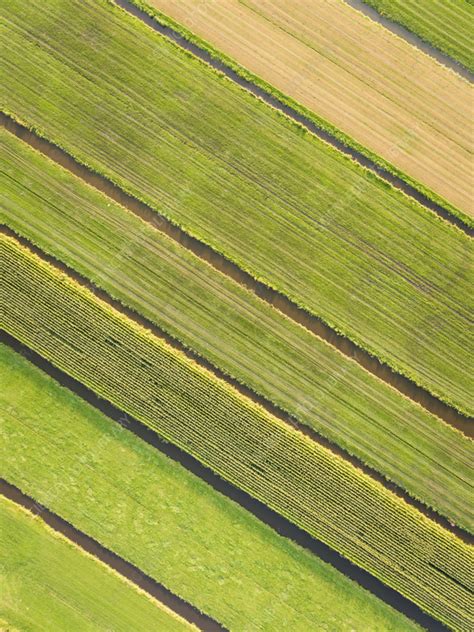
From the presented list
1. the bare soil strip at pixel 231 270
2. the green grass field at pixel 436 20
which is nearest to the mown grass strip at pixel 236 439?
the bare soil strip at pixel 231 270

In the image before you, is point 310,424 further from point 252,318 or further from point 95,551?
point 95,551

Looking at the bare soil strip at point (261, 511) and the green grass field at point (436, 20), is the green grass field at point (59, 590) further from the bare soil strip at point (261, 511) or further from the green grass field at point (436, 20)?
the green grass field at point (436, 20)

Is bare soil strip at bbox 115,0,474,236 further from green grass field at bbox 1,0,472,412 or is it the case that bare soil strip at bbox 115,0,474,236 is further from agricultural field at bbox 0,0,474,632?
green grass field at bbox 1,0,472,412

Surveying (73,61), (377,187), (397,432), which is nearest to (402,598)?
(397,432)

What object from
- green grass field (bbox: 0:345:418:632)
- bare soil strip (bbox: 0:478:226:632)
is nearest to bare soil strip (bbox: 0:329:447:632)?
green grass field (bbox: 0:345:418:632)

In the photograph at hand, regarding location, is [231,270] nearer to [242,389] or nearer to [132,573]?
[242,389]

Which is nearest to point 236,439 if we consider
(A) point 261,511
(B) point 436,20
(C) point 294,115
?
(A) point 261,511

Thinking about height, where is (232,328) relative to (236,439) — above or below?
above
